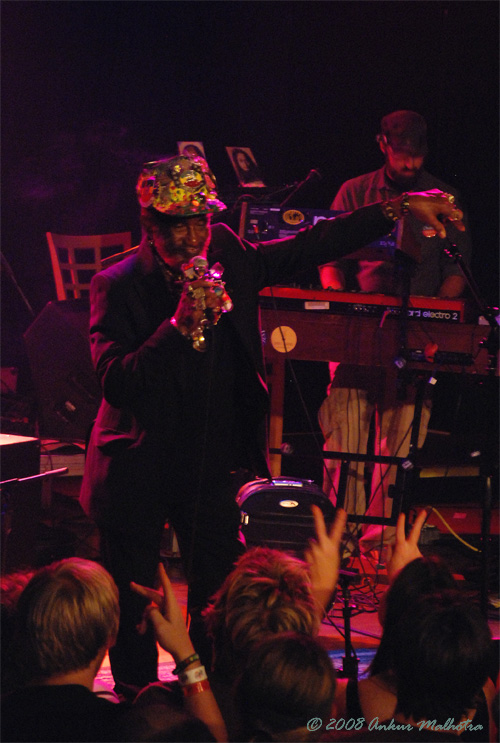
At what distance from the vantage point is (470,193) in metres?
6.85

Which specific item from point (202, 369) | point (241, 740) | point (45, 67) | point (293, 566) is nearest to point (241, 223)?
point (202, 369)

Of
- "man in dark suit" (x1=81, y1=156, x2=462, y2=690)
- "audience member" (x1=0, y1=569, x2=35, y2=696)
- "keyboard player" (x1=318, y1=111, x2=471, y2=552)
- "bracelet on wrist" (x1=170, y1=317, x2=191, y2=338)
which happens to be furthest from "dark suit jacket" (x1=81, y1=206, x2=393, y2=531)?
"keyboard player" (x1=318, y1=111, x2=471, y2=552)

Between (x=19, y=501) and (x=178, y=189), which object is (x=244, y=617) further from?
(x=19, y=501)

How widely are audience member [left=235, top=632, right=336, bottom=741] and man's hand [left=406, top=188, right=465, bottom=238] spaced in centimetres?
158

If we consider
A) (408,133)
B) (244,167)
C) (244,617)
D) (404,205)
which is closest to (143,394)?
(244,617)

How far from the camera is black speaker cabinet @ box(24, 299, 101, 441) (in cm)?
491

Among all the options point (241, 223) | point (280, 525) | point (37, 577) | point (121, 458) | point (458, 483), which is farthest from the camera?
point (458, 483)

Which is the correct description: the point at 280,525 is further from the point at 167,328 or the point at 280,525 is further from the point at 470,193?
the point at 470,193

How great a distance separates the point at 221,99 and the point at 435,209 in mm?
5286

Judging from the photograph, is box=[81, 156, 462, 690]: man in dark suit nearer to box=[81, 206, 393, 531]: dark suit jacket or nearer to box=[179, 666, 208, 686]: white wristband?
box=[81, 206, 393, 531]: dark suit jacket

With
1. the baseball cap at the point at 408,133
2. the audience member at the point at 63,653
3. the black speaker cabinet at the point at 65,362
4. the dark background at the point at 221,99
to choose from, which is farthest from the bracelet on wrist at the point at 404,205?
the dark background at the point at 221,99

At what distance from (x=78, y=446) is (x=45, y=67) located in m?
4.10

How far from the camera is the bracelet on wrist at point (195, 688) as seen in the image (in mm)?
1907

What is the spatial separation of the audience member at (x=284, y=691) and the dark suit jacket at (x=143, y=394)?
3.27 feet
